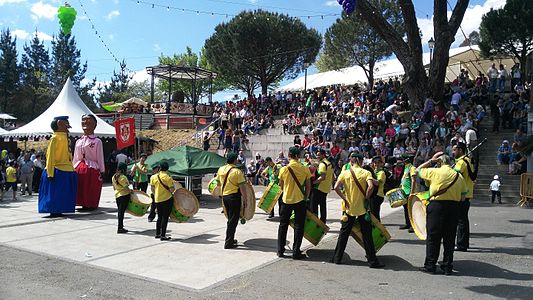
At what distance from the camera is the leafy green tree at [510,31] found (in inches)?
1302

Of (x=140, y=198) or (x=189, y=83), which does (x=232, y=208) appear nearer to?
(x=140, y=198)

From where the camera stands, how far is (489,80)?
2320 centimetres

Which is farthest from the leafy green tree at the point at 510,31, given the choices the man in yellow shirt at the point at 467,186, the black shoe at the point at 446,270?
the black shoe at the point at 446,270

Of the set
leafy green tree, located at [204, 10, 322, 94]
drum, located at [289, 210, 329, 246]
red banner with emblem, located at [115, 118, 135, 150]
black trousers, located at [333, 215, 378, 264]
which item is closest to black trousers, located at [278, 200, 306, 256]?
drum, located at [289, 210, 329, 246]

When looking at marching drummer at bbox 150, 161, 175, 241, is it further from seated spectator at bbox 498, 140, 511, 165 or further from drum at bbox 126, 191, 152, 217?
seated spectator at bbox 498, 140, 511, 165

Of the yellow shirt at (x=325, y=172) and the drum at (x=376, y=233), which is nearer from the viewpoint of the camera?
the drum at (x=376, y=233)

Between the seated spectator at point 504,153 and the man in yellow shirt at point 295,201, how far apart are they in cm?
1244

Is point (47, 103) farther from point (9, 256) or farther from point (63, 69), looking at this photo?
point (9, 256)

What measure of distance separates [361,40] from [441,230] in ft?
127

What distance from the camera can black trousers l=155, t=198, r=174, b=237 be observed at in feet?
29.8

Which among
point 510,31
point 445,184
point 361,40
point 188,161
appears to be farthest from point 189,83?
point 445,184

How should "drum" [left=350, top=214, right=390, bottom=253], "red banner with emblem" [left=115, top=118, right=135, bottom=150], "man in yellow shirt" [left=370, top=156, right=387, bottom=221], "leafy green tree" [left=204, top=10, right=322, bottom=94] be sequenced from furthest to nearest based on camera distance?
"leafy green tree" [left=204, top=10, right=322, bottom=94] → "red banner with emblem" [left=115, top=118, right=135, bottom=150] → "man in yellow shirt" [left=370, top=156, right=387, bottom=221] → "drum" [left=350, top=214, right=390, bottom=253]

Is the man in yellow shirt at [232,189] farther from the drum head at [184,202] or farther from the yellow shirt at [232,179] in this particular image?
the drum head at [184,202]

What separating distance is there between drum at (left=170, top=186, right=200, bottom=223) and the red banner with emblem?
187 inches
